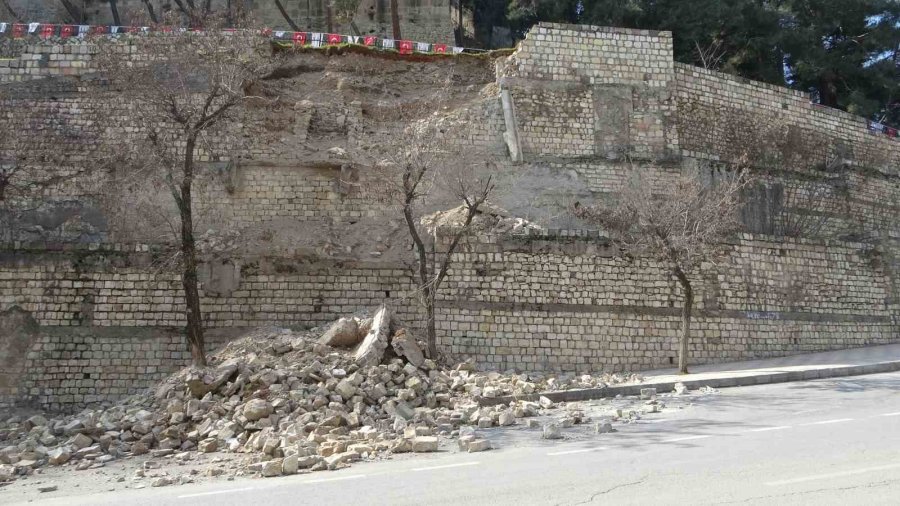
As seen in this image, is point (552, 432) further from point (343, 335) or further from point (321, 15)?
point (321, 15)

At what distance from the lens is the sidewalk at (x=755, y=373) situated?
11750 mm

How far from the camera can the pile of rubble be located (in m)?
8.68

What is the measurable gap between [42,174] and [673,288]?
14258 mm

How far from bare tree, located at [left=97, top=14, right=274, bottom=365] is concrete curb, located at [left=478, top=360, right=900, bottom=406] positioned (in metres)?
6.32

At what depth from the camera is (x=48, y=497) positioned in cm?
752

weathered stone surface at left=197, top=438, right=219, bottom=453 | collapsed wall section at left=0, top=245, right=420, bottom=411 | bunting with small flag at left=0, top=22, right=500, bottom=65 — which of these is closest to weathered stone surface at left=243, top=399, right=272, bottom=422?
weathered stone surface at left=197, top=438, right=219, bottom=453

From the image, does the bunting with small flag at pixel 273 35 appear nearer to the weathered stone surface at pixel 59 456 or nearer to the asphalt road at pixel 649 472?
the weathered stone surface at pixel 59 456

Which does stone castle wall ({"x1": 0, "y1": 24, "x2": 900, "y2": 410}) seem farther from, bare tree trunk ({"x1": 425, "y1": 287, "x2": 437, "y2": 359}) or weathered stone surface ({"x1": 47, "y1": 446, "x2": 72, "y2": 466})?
weathered stone surface ({"x1": 47, "y1": 446, "x2": 72, "y2": 466})

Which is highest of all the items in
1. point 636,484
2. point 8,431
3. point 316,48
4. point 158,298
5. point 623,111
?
point 316,48

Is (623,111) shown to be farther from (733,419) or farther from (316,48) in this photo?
(733,419)

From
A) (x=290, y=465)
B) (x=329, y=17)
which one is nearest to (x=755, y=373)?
(x=290, y=465)

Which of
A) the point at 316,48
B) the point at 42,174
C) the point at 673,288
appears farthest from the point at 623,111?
the point at 42,174

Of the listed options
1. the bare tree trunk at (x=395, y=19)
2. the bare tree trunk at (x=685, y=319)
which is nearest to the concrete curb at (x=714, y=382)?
the bare tree trunk at (x=685, y=319)

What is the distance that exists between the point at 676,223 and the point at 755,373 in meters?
3.24
